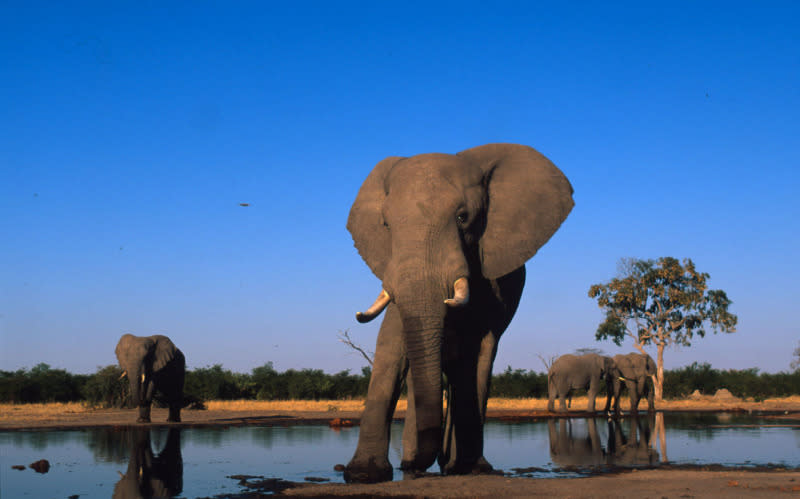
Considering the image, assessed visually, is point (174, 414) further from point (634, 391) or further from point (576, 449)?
point (634, 391)

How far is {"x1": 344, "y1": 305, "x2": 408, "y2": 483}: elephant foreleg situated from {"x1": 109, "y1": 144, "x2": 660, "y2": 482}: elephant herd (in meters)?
0.01

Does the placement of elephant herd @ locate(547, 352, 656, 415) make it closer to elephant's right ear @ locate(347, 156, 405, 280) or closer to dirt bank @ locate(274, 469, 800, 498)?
dirt bank @ locate(274, 469, 800, 498)

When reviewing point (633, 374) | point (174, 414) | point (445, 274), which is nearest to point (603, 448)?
point (445, 274)

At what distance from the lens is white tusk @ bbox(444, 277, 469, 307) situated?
25.2 ft

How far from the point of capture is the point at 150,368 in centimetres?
2059

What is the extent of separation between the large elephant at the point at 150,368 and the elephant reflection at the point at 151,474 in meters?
6.29

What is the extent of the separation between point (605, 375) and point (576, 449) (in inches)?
670

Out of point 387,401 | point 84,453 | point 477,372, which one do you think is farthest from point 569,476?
point 84,453

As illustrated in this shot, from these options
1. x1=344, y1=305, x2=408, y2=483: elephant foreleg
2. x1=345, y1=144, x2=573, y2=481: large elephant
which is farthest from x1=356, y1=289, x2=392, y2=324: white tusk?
x1=344, y1=305, x2=408, y2=483: elephant foreleg

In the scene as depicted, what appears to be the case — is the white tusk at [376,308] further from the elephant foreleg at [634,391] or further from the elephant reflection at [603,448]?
the elephant foreleg at [634,391]

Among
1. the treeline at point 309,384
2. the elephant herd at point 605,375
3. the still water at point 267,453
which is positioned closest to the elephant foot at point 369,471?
the still water at point 267,453

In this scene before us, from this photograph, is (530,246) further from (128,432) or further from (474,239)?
(128,432)

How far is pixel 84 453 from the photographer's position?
39.9 feet

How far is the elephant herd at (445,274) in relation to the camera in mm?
7730
